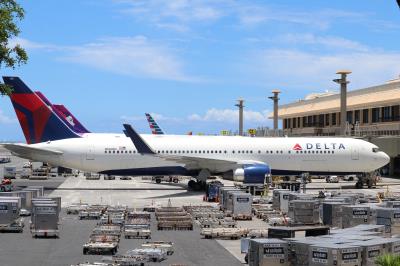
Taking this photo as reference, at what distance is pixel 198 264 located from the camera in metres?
25.0

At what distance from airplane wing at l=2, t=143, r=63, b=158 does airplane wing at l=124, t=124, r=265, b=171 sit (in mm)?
7036

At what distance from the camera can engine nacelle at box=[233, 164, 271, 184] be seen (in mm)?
55347

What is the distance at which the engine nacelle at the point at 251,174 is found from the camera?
182ft

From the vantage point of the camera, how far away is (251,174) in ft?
182

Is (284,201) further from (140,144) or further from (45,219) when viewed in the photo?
(45,219)

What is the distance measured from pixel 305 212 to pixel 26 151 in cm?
2922

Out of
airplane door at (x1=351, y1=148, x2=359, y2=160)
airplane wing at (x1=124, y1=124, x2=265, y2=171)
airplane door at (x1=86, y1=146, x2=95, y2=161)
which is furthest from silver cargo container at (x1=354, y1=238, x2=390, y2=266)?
airplane door at (x1=86, y1=146, x2=95, y2=161)

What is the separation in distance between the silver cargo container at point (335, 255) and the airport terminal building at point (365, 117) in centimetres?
6056

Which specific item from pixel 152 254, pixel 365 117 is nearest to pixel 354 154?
pixel 152 254

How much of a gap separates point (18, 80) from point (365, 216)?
36.3 meters

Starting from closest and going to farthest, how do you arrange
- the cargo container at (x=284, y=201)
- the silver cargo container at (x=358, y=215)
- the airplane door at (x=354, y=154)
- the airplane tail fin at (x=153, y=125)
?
the silver cargo container at (x=358, y=215)
the cargo container at (x=284, y=201)
the airplane door at (x=354, y=154)
the airplane tail fin at (x=153, y=125)

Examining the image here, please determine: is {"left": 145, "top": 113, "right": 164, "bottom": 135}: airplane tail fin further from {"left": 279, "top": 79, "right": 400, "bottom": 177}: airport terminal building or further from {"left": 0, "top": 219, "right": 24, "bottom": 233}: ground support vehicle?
{"left": 0, "top": 219, "right": 24, "bottom": 233}: ground support vehicle

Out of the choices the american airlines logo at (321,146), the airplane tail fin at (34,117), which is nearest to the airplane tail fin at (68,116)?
the airplane tail fin at (34,117)

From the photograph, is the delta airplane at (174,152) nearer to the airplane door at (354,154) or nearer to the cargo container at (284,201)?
the airplane door at (354,154)
